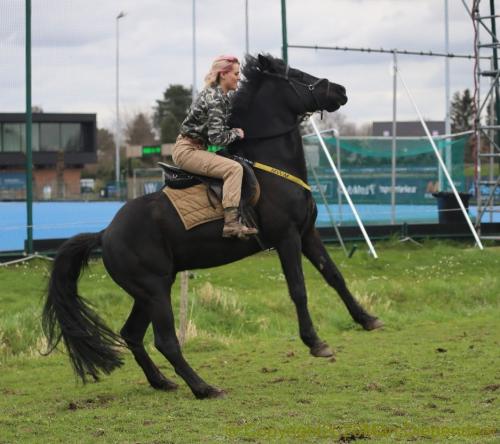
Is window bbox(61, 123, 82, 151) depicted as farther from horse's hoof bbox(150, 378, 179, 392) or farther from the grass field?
horse's hoof bbox(150, 378, 179, 392)

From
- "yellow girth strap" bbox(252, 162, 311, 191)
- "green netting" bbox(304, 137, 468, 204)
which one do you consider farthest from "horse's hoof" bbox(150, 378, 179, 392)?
"green netting" bbox(304, 137, 468, 204)

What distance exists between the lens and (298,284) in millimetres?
8578

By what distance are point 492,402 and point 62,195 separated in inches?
1638

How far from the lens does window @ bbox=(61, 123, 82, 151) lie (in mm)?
60062

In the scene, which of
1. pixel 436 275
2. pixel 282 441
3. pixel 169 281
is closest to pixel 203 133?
pixel 169 281

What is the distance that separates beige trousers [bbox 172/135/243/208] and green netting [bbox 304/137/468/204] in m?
13.8

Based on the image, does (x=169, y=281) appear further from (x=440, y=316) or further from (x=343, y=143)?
(x=343, y=143)

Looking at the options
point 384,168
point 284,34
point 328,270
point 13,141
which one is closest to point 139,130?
point 13,141

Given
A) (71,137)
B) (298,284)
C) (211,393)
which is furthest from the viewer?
(71,137)

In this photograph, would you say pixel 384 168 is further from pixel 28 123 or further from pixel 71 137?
pixel 71 137

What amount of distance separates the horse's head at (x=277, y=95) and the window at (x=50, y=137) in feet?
163

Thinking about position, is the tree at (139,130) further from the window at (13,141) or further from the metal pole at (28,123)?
the metal pole at (28,123)

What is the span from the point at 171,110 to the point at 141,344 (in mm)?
76089

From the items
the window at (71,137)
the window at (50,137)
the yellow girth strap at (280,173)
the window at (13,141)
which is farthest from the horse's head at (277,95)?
the window at (71,137)
